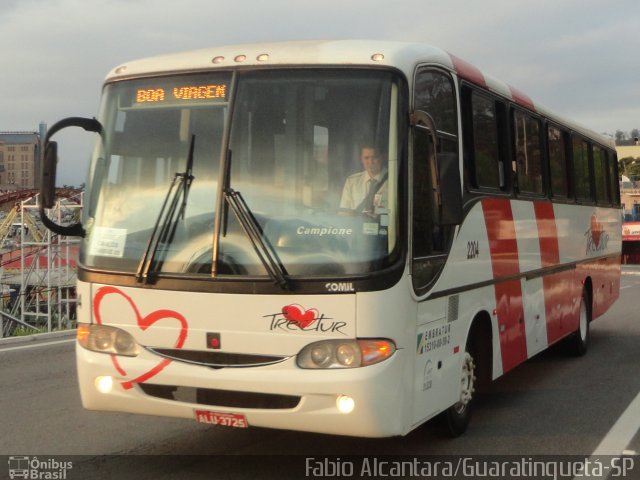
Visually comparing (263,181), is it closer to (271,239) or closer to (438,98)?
(271,239)

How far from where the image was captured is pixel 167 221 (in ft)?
19.3

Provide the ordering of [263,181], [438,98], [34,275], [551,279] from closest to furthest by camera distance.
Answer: [263,181], [438,98], [551,279], [34,275]

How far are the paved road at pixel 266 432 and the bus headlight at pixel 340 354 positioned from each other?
3.33 ft

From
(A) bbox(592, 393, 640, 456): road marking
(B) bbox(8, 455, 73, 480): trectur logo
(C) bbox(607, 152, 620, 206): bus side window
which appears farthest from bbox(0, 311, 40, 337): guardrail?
(A) bbox(592, 393, 640, 456): road marking

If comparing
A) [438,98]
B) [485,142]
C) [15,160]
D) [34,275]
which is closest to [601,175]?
[485,142]

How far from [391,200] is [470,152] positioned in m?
1.97

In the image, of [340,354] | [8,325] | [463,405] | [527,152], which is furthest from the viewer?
[8,325]

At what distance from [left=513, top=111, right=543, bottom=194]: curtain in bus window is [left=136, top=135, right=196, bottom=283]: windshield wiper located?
4059 mm

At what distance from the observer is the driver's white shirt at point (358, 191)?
5.70 metres

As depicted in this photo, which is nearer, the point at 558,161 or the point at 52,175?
the point at 52,175

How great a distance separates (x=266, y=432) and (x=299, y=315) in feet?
6.85

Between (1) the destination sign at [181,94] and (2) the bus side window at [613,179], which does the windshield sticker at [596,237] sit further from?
(1) the destination sign at [181,94]

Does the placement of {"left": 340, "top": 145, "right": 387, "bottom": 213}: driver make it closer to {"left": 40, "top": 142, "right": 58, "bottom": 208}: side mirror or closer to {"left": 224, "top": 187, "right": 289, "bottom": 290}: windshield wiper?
{"left": 224, "top": 187, "right": 289, "bottom": 290}: windshield wiper

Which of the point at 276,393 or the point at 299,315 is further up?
the point at 299,315
